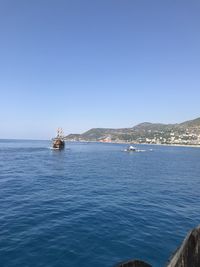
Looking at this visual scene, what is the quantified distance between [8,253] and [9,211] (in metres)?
9.09

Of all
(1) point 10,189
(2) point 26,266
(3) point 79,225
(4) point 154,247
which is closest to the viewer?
(2) point 26,266

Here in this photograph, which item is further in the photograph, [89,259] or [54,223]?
[54,223]

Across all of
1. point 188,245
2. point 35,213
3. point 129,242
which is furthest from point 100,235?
point 188,245

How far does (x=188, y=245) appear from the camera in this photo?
3.64 meters

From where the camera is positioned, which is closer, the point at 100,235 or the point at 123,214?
the point at 100,235

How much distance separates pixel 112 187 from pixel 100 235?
63.2 feet

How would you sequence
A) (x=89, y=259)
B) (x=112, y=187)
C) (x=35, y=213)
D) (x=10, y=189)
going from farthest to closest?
(x=112, y=187), (x=10, y=189), (x=35, y=213), (x=89, y=259)

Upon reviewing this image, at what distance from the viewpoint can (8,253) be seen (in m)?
14.2

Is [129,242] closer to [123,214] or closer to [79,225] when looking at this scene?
[79,225]

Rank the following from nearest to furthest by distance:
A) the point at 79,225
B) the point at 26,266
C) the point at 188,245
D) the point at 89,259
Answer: the point at 188,245 < the point at 26,266 < the point at 89,259 < the point at 79,225

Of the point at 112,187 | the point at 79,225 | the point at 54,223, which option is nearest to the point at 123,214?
the point at 79,225

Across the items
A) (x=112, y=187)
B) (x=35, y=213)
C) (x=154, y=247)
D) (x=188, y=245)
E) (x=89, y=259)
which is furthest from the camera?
(x=112, y=187)

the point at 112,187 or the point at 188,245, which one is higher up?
the point at 188,245

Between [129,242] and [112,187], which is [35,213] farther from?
[112,187]
